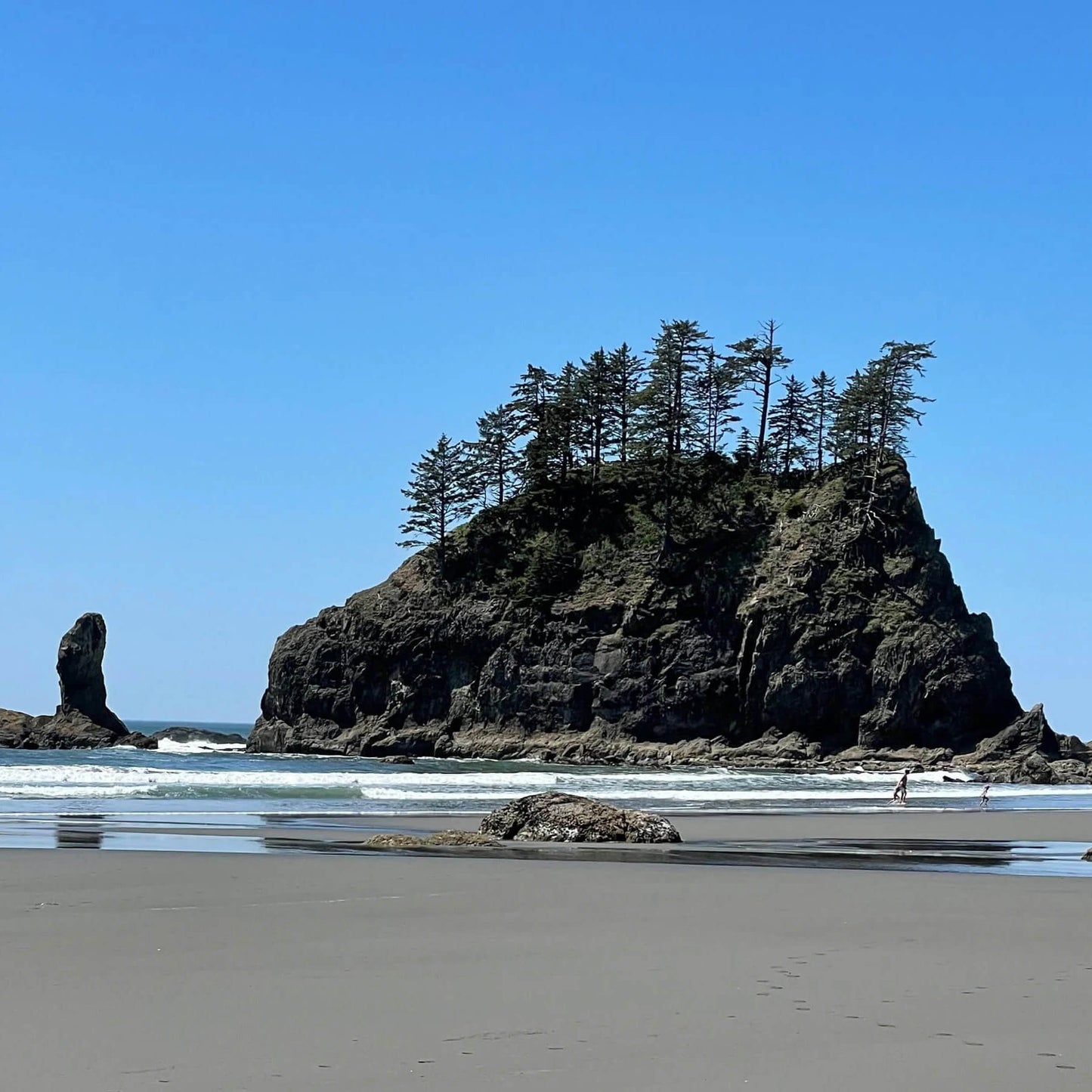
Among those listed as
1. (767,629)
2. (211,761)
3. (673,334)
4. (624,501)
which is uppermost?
(673,334)

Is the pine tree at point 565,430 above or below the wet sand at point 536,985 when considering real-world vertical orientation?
above

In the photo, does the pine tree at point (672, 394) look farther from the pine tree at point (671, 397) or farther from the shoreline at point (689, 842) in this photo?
the shoreline at point (689, 842)

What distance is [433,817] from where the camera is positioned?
2781cm

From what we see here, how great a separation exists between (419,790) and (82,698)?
6390cm

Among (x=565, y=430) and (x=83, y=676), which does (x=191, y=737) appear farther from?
(x=565, y=430)

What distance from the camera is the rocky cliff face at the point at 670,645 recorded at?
7294 cm

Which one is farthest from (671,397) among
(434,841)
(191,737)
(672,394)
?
(434,841)

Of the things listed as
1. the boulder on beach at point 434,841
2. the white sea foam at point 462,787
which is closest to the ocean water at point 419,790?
the white sea foam at point 462,787

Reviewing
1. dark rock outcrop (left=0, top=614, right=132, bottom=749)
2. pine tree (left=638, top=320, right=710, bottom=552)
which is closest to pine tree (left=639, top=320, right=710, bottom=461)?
pine tree (left=638, top=320, right=710, bottom=552)

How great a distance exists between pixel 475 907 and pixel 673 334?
84808 mm

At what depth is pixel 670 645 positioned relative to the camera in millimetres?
76625

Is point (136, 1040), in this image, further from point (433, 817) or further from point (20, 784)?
point (20, 784)

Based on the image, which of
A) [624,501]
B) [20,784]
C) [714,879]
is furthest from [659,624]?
[714,879]

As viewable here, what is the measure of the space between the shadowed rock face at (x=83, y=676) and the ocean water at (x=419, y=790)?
3023 centimetres
